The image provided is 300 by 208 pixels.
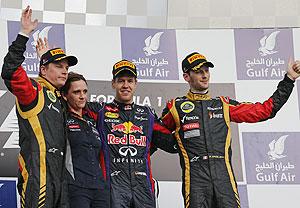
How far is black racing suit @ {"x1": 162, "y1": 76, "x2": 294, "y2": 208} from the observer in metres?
2.93

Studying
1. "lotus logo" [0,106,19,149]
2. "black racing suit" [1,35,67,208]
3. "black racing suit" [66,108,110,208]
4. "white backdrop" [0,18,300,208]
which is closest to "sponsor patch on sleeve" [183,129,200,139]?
"black racing suit" [66,108,110,208]

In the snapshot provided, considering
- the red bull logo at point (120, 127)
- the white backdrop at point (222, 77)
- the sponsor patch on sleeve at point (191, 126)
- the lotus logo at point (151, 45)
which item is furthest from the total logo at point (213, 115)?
the lotus logo at point (151, 45)

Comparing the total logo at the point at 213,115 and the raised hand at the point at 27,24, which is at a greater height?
the raised hand at the point at 27,24

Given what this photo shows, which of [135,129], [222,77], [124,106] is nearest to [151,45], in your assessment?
[222,77]

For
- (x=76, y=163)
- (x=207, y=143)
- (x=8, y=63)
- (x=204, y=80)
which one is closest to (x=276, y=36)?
(x=204, y=80)

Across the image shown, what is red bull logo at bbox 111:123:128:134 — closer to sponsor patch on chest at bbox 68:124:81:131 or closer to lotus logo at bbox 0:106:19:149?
sponsor patch on chest at bbox 68:124:81:131

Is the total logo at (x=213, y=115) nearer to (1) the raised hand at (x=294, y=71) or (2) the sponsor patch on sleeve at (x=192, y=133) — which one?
(2) the sponsor patch on sleeve at (x=192, y=133)

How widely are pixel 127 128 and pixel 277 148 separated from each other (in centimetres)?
178

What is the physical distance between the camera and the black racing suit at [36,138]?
251 cm

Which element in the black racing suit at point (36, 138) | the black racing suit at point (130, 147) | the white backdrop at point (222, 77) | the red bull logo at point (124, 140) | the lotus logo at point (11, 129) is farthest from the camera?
the white backdrop at point (222, 77)

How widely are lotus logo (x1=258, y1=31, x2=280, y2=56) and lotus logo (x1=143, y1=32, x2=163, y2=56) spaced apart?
994 mm

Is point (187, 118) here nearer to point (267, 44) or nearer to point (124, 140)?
point (124, 140)

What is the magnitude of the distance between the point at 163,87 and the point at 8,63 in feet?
6.69

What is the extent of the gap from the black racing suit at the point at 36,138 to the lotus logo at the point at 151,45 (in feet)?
5.96
